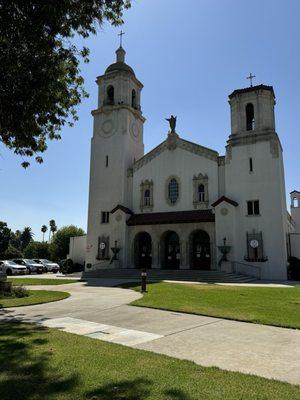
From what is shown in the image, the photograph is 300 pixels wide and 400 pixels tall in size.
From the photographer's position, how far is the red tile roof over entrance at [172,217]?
32.1 metres

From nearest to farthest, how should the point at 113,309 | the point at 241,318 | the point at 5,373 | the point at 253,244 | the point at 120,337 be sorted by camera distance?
the point at 5,373 < the point at 120,337 < the point at 241,318 < the point at 113,309 < the point at 253,244

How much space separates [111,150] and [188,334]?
104 ft

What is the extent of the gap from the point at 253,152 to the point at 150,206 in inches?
429

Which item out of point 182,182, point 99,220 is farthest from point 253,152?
point 99,220

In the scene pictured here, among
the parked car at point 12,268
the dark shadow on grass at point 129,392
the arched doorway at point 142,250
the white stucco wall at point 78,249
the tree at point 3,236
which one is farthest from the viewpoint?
the tree at point 3,236

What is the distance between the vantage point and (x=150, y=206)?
119ft

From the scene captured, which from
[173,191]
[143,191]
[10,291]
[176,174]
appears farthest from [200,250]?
[10,291]

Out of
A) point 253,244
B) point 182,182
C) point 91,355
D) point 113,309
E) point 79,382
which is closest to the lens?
point 79,382

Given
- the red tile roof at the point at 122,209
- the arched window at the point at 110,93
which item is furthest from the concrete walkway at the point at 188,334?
the arched window at the point at 110,93

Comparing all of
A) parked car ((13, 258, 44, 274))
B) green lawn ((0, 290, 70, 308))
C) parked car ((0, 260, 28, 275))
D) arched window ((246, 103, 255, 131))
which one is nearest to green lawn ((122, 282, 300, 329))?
green lawn ((0, 290, 70, 308))

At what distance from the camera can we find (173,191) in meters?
35.3

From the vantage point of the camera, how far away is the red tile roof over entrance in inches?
1262

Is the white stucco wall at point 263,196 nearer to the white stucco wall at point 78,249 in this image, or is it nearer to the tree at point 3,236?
the white stucco wall at point 78,249

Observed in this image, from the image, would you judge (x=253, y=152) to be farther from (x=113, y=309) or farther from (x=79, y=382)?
(x=79, y=382)
